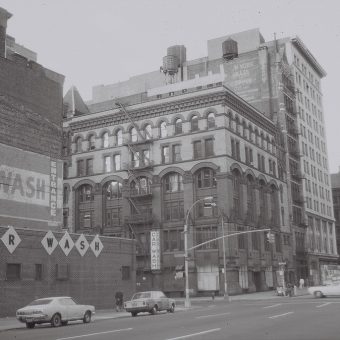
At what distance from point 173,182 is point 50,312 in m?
41.8

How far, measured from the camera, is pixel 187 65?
3521 inches

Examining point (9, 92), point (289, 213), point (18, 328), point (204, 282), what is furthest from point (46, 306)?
point (289, 213)

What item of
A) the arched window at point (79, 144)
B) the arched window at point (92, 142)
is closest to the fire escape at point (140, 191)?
the arched window at point (92, 142)

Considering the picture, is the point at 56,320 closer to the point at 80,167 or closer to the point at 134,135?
the point at 134,135

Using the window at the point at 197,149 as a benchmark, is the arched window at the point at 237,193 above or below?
below

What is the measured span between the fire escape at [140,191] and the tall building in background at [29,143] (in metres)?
23.7

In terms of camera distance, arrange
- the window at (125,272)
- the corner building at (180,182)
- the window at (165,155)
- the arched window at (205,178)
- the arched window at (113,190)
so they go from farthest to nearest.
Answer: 1. the arched window at (113,190)
2. the window at (165,155)
3. the arched window at (205,178)
4. the corner building at (180,182)
5. the window at (125,272)

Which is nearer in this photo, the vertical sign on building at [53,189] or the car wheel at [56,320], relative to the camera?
the car wheel at [56,320]

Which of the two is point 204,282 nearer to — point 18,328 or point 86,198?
point 86,198

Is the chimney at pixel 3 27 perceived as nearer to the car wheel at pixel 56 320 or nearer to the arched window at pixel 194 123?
the car wheel at pixel 56 320

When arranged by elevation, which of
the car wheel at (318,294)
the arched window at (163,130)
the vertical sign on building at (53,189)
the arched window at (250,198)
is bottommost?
the car wheel at (318,294)

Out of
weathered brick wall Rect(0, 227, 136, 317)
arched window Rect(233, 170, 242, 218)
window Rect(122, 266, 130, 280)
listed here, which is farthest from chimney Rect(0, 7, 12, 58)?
arched window Rect(233, 170, 242, 218)

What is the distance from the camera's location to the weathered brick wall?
3381 cm

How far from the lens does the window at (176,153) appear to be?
65812 mm
